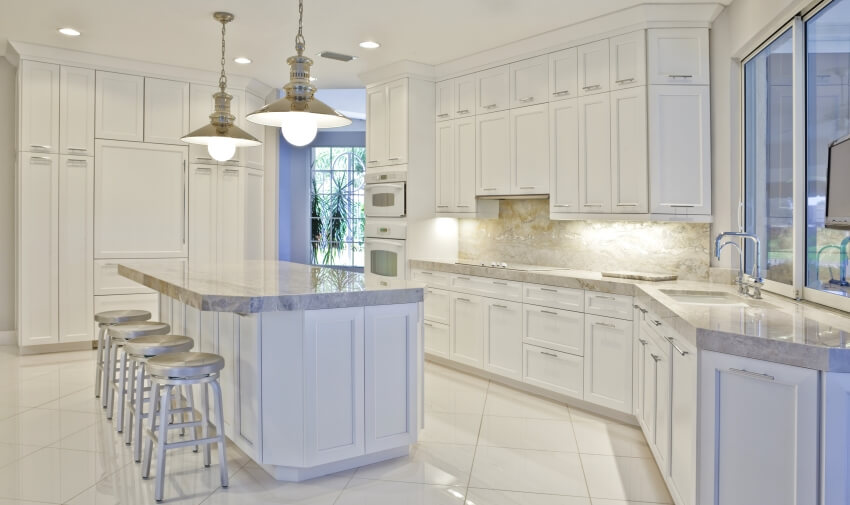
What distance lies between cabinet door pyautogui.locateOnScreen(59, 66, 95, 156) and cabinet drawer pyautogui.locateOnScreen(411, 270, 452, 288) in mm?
3245

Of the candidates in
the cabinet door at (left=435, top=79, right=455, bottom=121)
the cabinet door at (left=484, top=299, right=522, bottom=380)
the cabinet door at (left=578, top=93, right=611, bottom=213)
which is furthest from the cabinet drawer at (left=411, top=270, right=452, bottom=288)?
the cabinet door at (left=435, top=79, right=455, bottom=121)

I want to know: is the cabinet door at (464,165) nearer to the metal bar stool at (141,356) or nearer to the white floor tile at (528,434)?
the white floor tile at (528,434)

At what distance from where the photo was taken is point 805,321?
2494mm

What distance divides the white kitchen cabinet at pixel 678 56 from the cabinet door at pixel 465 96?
66.1 inches

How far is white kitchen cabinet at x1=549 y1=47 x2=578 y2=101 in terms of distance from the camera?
479 cm

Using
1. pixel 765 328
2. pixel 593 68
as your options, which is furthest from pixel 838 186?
pixel 593 68

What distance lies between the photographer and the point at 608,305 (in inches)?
163

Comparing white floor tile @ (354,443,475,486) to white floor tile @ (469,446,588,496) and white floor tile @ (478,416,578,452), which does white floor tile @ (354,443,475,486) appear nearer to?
white floor tile @ (469,446,588,496)

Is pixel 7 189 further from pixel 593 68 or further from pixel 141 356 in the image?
pixel 593 68

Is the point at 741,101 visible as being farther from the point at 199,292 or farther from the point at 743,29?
the point at 199,292

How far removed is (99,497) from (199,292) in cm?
102

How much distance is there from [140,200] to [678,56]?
16.2 feet

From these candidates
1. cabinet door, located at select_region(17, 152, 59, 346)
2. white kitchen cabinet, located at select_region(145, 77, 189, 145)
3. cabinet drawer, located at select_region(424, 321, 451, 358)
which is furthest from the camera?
white kitchen cabinet, located at select_region(145, 77, 189, 145)

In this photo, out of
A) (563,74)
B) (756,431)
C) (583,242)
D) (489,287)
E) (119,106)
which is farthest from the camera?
(119,106)
